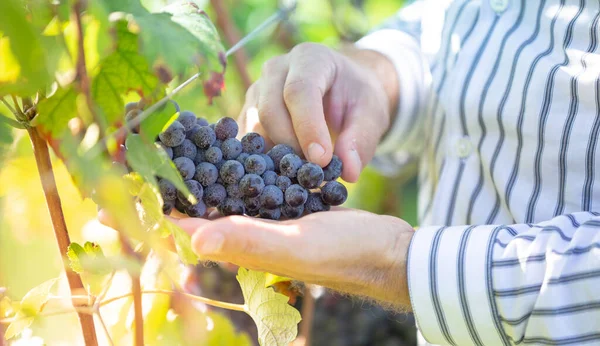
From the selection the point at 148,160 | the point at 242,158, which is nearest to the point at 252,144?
the point at 242,158

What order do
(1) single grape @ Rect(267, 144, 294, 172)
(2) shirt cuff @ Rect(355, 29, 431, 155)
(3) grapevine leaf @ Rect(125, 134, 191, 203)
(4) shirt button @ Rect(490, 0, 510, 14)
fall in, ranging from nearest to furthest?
(3) grapevine leaf @ Rect(125, 134, 191, 203), (1) single grape @ Rect(267, 144, 294, 172), (4) shirt button @ Rect(490, 0, 510, 14), (2) shirt cuff @ Rect(355, 29, 431, 155)

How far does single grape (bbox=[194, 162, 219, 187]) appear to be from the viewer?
27.8 inches

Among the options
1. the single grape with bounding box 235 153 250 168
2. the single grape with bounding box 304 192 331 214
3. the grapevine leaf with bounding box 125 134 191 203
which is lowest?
the single grape with bounding box 304 192 331 214

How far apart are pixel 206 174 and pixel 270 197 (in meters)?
0.08

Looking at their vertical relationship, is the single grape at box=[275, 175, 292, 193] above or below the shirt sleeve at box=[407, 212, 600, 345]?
above

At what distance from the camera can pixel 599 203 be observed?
0.87m

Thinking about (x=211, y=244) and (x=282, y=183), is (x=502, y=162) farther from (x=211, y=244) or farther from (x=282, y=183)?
(x=211, y=244)

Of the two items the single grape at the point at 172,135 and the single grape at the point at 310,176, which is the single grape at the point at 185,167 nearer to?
the single grape at the point at 172,135

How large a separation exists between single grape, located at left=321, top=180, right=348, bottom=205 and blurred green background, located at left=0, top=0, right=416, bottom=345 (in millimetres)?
242

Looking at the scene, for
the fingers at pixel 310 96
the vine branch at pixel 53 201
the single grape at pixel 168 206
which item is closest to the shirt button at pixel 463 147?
the fingers at pixel 310 96

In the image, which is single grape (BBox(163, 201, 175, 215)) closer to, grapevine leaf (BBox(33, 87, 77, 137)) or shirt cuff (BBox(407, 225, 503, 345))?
grapevine leaf (BBox(33, 87, 77, 137))

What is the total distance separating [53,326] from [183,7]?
0.62 meters

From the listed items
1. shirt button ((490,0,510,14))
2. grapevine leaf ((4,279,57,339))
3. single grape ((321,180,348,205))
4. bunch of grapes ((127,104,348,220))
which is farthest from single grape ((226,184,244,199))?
shirt button ((490,0,510,14))

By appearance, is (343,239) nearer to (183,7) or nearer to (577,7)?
(183,7)
